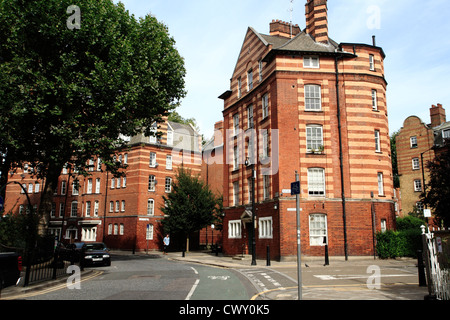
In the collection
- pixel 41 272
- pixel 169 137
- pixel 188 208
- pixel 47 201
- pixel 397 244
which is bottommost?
pixel 41 272

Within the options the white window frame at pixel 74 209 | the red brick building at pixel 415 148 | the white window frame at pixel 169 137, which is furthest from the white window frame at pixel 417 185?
the white window frame at pixel 74 209

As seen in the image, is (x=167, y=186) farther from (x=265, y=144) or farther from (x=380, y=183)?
(x=380, y=183)

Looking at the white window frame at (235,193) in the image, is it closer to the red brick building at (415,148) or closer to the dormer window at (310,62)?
the dormer window at (310,62)

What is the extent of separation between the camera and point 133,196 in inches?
1689

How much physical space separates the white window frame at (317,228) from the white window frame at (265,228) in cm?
278

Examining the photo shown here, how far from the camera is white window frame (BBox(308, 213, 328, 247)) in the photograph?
23734mm

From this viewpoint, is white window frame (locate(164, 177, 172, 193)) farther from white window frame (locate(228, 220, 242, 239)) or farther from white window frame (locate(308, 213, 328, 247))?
white window frame (locate(308, 213, 328, 247))

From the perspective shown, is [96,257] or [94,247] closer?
[96,257]

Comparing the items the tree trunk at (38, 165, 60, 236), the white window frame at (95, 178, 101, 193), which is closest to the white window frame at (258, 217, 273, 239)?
the tree trunk at (38, 165, 60, 236)

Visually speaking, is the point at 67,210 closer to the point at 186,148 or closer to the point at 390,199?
the point at 186,148

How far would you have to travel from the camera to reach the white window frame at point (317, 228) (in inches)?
934

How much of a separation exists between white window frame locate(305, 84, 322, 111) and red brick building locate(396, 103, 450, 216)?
26106mm

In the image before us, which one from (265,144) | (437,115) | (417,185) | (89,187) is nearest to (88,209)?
(89,187)

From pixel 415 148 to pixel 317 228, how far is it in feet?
97.4
